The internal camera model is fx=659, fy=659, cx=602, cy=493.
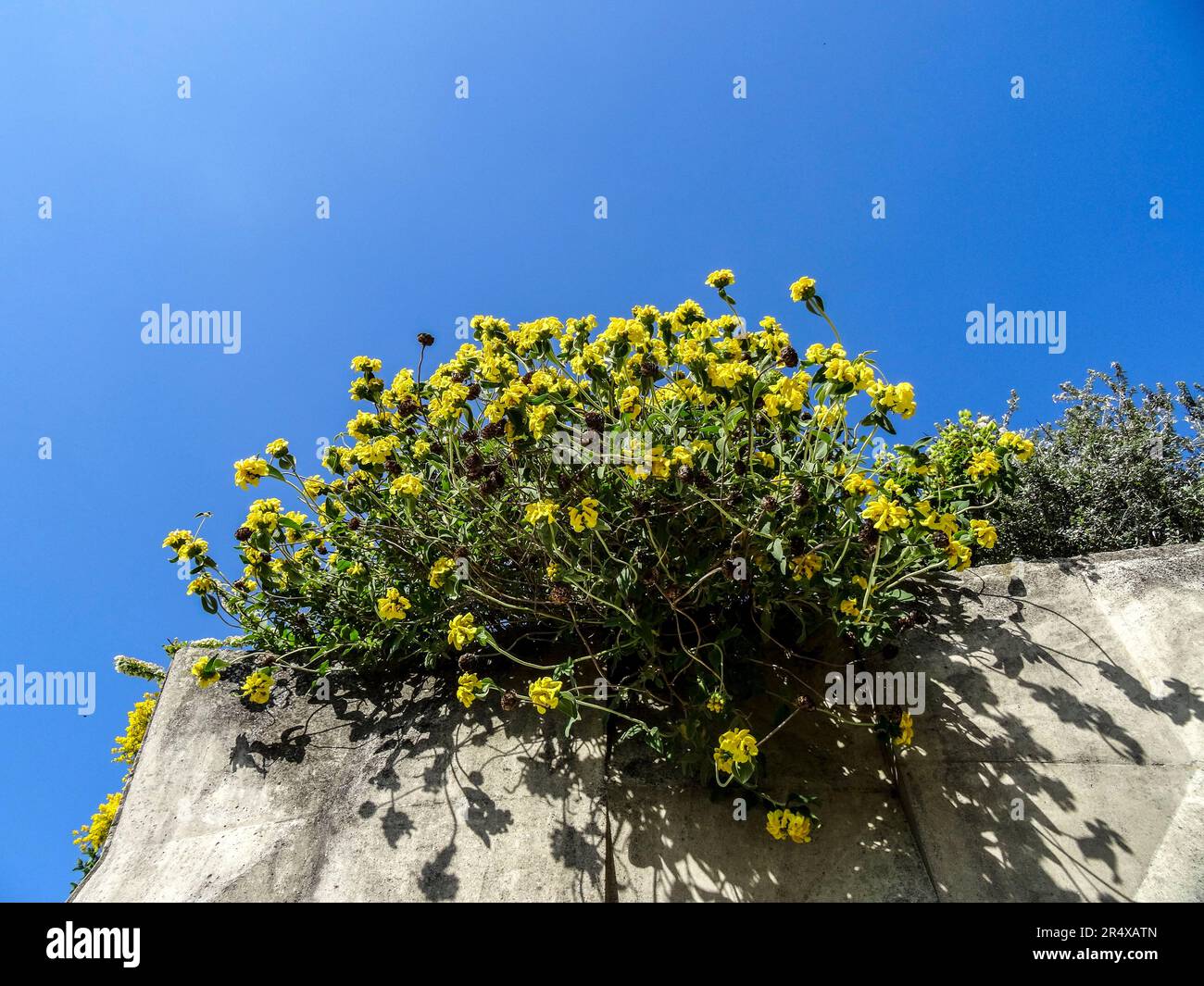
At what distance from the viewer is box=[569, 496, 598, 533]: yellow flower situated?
2219mm

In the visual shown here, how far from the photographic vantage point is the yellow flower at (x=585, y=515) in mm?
2219

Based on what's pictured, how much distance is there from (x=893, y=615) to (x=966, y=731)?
0.47 metres

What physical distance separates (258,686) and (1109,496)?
537 cm

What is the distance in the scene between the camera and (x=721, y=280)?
9.15ft

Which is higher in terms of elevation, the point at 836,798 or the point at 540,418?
the point at 540,418

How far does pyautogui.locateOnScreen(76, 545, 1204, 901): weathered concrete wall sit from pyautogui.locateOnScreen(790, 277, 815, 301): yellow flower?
1402 millimetres

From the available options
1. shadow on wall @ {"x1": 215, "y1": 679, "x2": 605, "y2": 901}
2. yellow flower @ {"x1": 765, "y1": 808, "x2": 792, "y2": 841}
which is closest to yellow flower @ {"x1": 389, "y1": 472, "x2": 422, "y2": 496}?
shadow on wall @ {"x1": 215, "y1": 679, "x2": 605, "y2": 901}

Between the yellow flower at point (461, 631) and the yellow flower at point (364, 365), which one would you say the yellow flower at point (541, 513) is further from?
the yellow flower at point (364, 365)

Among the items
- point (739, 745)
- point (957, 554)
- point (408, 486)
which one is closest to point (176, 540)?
point (408, 486)

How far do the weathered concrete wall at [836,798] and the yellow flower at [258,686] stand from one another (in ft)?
0.72

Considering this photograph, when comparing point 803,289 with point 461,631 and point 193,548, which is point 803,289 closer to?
point 461,631

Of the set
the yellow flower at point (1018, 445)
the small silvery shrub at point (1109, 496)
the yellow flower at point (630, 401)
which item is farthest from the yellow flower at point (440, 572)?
the small silvery shrub at point (1109, 496)
